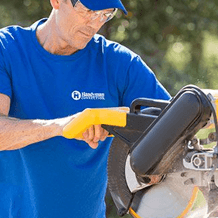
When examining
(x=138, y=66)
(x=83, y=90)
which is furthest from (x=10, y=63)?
(x=138, y=66)

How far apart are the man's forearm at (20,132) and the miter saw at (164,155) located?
10.2 inches

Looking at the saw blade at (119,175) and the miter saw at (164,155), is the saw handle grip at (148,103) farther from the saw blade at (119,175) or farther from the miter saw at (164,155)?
the saw blade at (119,175)

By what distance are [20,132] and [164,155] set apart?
2.30 ft

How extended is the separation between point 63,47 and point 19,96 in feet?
0.97

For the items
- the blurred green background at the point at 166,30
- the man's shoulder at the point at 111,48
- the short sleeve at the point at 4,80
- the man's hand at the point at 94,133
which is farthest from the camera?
the blurred green background at the point at 166,30

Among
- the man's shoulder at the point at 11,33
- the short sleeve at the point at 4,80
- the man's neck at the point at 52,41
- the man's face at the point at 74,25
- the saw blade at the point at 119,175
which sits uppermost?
the man's face at the point at 74,25

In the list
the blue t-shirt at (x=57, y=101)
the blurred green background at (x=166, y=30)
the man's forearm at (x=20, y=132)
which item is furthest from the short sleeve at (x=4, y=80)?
the blurred green background at (x=166, y=30)

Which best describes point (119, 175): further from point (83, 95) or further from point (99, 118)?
point (83, 95)

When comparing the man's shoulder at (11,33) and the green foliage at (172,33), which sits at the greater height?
the man's shoulder at (11,33)

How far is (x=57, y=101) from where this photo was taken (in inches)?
112

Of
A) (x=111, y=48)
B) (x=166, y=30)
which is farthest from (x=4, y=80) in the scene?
(x=166, y=30)

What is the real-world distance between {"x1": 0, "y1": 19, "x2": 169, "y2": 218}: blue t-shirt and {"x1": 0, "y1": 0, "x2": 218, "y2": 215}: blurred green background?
160 cm

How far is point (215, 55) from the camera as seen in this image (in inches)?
180

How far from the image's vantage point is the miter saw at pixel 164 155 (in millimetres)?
2059
